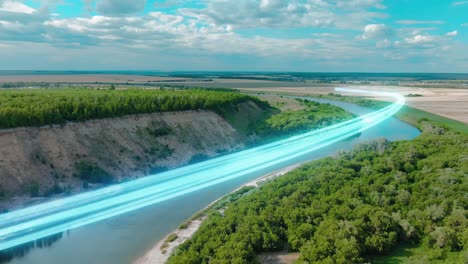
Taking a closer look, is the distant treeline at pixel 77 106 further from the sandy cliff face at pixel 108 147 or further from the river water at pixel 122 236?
the river water at pixel 122 236

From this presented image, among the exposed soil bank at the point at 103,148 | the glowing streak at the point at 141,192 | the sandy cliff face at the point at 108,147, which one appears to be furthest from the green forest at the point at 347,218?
the sandy cliff face at the point at 108,147

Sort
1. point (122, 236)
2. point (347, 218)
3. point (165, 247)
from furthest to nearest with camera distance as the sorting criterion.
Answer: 1. point (122, 236)
2. point (347, 218)
3. point (165, 247)

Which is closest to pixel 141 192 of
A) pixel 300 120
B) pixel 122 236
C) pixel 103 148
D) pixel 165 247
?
pixel 103 148

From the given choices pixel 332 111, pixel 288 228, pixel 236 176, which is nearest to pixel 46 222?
pixel 288 228

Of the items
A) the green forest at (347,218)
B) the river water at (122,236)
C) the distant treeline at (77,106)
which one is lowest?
the river water at (122,236)

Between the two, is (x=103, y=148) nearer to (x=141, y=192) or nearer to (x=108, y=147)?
(x=108, y=147)

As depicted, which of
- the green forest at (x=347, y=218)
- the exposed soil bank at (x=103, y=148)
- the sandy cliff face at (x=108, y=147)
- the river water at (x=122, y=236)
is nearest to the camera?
the green forest at (x=347, y=218)

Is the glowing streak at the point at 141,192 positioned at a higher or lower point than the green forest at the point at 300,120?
lower
